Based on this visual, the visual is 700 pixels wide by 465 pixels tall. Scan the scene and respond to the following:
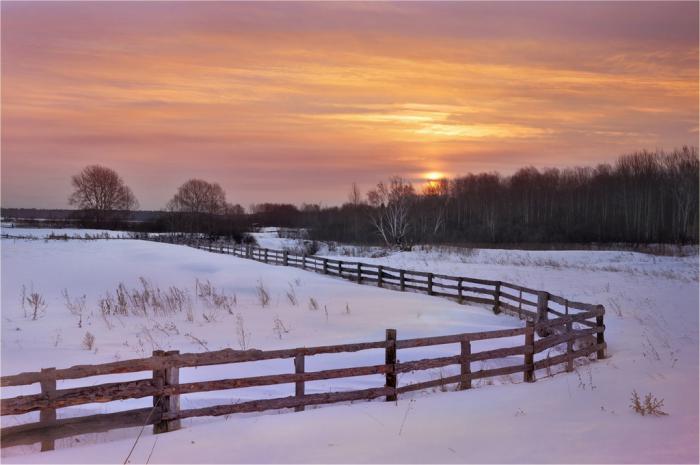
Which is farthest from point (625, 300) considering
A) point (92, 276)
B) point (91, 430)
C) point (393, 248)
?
point (393, 248)

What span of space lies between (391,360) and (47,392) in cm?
464

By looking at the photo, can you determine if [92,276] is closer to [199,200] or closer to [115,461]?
[115,461]

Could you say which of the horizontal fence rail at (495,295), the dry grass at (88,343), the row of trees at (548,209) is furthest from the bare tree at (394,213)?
the dry grass at (88,343)

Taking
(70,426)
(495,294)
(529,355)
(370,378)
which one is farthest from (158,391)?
(495,294)

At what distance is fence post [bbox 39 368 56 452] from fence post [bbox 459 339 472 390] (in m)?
5.97

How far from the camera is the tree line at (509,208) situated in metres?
69.6

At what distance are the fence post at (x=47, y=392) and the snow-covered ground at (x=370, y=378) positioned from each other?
7.2 inches

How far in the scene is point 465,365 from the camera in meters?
9.58

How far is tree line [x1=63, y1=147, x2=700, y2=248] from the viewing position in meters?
69.6

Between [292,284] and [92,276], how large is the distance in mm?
10917

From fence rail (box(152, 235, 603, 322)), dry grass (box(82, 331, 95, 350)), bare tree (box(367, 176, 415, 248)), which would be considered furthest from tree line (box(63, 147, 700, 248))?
dry grass (box(82, 331, 95, 350))

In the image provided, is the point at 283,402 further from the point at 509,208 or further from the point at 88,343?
the point at 509,208

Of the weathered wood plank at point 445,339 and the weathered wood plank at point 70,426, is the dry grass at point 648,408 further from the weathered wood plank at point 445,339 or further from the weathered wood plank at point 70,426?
the weathered wood plank at point 70,426

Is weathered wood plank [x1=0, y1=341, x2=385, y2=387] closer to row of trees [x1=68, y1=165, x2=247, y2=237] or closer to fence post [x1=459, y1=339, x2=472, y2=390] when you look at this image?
fence post [x1=459, y1=339, x2=472, y2=390]
